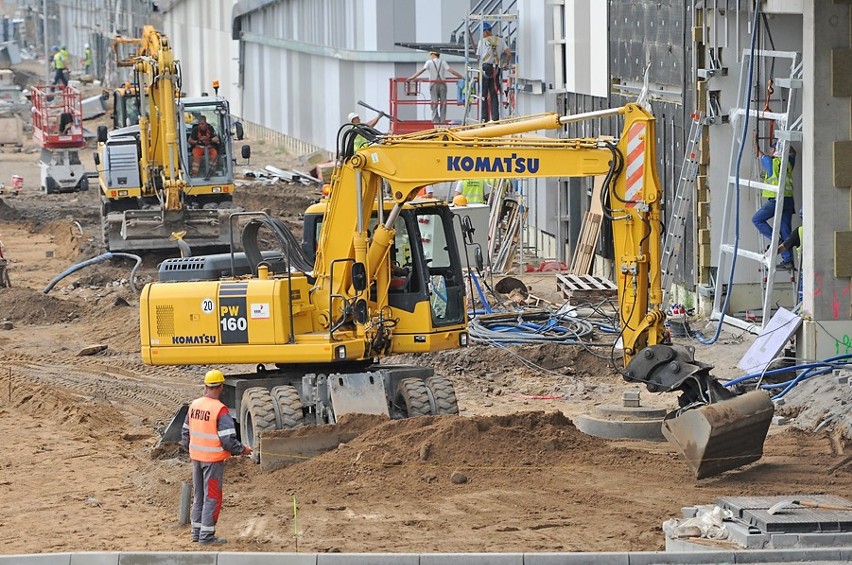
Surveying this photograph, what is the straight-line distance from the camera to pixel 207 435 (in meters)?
11.7

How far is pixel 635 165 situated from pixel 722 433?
7.91 ft

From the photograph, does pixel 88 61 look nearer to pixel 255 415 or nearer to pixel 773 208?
pixel 773 208

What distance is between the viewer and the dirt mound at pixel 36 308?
24.3 meters

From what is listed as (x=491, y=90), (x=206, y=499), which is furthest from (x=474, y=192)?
(x=206, y=499)

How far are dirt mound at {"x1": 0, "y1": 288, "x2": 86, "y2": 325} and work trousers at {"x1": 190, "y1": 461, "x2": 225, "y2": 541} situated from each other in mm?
13179

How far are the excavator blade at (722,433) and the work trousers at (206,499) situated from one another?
3.95m

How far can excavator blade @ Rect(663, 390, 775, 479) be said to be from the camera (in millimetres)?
12594

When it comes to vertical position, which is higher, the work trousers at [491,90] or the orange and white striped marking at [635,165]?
the work trousers at [491,90]

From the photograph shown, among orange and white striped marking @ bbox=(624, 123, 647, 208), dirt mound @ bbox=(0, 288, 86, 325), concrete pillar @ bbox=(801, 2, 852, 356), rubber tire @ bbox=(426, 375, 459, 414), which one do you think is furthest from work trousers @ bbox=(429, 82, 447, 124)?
orange and white striped marking @ bbox=(624, 123, 647, 208)

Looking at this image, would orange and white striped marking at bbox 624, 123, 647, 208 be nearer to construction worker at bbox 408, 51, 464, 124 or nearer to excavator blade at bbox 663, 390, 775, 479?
excavator blade at bbox 663, 390, 775, 479

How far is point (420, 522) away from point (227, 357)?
3.52 meters

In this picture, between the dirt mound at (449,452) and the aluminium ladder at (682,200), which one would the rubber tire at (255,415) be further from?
the aluminium ladder at (682,200)

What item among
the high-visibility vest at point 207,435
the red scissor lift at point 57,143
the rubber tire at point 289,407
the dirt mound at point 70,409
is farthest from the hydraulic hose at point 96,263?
the high-visibility vest at point 207,435

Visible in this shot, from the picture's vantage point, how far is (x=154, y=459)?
14961mm
